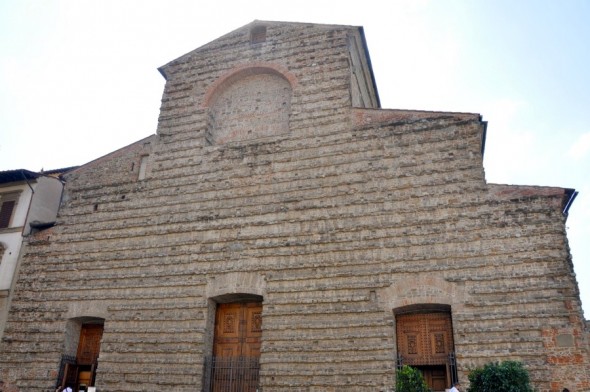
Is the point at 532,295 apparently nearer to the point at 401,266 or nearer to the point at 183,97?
the point at 401,266

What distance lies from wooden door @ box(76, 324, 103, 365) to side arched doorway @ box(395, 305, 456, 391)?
6.94 m

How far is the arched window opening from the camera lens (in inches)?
463

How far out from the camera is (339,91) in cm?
1198

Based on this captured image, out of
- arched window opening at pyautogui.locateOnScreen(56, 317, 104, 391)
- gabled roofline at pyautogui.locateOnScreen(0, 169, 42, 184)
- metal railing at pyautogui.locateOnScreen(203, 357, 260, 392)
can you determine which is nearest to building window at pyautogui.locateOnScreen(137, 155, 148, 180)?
gabled roofline at pyautogui.locateOnScreen(0, 169, 42, 184)

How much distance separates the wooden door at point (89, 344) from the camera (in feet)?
39.4

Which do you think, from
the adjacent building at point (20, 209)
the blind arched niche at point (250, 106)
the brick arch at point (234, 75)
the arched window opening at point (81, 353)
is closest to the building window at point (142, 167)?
the blind arched niche at point (250, 106)

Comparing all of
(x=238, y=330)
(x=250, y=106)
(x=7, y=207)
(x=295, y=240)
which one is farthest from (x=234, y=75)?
(x=7, y=207)

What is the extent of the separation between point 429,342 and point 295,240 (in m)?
3.27

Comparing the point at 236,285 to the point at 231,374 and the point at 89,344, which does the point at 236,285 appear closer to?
the point at 231,374

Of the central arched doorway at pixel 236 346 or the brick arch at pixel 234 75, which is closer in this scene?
the central arched doorway at pixel 236 346

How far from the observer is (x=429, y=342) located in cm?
951

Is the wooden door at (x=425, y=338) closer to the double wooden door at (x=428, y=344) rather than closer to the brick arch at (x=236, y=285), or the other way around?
the double wooden door at (x=428, y=344)

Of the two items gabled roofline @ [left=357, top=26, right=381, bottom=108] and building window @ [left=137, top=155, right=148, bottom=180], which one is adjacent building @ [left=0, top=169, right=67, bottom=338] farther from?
→ gabled roofline @ [left=357, top=26, right=381, bottom=108]

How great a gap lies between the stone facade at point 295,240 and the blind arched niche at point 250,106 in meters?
0.04
